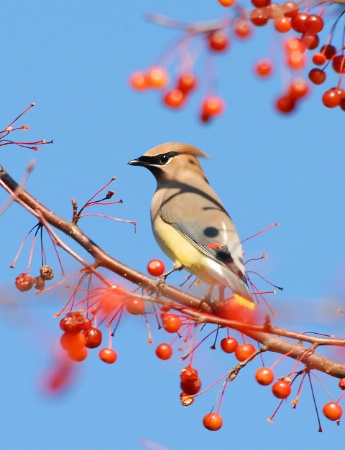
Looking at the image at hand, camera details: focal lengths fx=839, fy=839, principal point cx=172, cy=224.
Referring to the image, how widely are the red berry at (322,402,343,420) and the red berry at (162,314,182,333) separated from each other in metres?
0.59

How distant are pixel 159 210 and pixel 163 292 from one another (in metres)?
1.76

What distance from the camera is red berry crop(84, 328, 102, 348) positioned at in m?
3.00

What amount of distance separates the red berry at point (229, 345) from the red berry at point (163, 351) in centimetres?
28

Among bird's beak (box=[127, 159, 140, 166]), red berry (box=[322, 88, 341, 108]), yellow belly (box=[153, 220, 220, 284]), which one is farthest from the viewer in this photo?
bird's beak (box=[127, 159, 140, 166])

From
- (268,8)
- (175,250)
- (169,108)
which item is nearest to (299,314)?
(169,108)

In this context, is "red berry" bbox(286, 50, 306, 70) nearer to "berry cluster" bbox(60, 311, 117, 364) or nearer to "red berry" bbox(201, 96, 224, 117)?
"red berry" bbox(201, 96, 224, 117)

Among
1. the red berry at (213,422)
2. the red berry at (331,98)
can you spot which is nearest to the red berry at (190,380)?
the red berry at (213,422)

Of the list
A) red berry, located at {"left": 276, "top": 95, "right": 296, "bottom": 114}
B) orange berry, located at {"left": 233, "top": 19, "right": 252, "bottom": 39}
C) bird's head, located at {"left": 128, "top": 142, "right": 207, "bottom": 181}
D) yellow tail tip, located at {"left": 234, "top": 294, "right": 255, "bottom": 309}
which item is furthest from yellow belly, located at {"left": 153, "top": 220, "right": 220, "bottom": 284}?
orange berry, located at {"left": 233, "top": 19, "right": 252, "bottom": 39}

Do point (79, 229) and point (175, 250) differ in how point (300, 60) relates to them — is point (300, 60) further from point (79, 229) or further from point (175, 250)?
point (175, 250)

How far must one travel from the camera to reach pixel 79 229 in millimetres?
3316

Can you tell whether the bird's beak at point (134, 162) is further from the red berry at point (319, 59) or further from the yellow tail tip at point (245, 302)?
the red berry at point (319, 59)

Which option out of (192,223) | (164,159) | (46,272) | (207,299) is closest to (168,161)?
(164,159)

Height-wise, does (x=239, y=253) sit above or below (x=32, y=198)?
above

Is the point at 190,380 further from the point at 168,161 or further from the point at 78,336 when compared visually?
the point at 168,161
